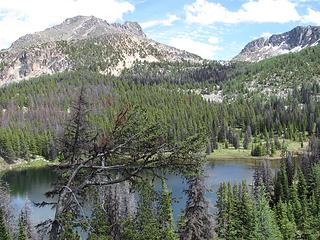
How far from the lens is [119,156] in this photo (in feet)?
47.5

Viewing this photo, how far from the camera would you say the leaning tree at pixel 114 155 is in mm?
13703

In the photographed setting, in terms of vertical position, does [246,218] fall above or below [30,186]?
above

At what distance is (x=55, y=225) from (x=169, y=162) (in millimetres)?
3771

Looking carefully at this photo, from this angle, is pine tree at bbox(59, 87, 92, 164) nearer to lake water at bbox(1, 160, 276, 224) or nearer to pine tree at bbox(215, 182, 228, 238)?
pine tree at bbox(215, 182, 228, 238)

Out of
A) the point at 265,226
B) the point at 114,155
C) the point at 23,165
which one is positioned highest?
the point at 114,155

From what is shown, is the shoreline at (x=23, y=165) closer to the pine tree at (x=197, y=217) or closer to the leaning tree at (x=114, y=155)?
the pine tree at (x=197, y=217)

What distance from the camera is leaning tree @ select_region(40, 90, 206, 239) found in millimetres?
13703

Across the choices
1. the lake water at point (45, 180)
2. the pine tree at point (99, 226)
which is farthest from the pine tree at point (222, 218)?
the pine tree at point (99, 226)

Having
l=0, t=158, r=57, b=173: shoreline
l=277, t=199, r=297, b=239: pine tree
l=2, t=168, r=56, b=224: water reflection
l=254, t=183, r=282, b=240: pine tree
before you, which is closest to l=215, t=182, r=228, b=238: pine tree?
l=277, t=199, r=297, b=239: pine tree

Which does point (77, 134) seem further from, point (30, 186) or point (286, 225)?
point (30, 186)

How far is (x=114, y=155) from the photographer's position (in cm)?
1437

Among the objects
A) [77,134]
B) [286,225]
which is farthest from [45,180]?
[77,134]

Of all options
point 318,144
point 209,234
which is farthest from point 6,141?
point 209,234

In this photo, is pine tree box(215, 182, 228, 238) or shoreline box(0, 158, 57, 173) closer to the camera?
pine tree box(215, 182, 228, 238)
